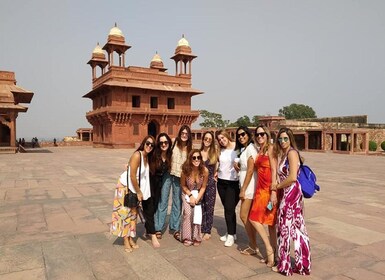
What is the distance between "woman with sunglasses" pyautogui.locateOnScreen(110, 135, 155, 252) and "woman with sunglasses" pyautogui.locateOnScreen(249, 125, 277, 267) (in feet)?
4.26

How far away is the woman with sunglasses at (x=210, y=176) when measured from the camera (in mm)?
4004

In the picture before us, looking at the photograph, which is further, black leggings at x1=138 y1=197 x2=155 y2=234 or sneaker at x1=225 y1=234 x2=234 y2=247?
black leggings at x1=138 y1=197 x2=155 y2=234

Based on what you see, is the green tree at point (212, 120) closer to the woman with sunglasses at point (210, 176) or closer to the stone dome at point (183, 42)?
the stone dome at point (183, 42)

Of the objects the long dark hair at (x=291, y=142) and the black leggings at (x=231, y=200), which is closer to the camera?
the long dark hair at (x=291, y=142)

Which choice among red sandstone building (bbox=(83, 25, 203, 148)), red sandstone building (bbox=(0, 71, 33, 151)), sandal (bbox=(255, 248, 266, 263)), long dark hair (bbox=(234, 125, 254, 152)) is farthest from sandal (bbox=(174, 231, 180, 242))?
red sandstone building (bbox=(83, 25, 203, 148))

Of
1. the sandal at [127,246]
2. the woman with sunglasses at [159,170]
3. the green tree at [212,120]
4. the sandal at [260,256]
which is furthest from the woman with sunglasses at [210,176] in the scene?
the green tree at [212,120]

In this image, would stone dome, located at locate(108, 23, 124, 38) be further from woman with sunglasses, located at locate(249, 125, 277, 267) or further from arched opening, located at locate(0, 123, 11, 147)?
woman with sunglasses, located at locate(249, 125, 277, 267)

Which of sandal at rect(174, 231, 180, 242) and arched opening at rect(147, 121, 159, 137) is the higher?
arched opening at rect(147, 121, 159, 137)

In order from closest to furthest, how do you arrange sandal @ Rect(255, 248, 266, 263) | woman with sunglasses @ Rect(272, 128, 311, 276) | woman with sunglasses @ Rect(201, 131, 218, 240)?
1. woman with sunglasses @ Rect(272, 128, 311, 276)
2. sandal @ Rect(255, 248, 266, 263)
3. woman with sunglasses @ Rect(201, 131, 218, 240)

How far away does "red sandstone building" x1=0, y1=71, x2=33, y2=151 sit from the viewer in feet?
71.2

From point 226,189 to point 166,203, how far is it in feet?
2.95

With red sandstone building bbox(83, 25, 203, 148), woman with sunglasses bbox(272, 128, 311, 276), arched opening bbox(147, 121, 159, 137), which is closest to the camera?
woman with sunglasses bbox(272, 128, 311, 276)

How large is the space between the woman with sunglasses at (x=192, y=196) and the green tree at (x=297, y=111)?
77333 mm

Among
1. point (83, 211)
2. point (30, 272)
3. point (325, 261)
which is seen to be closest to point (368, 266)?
point (325, 261)
